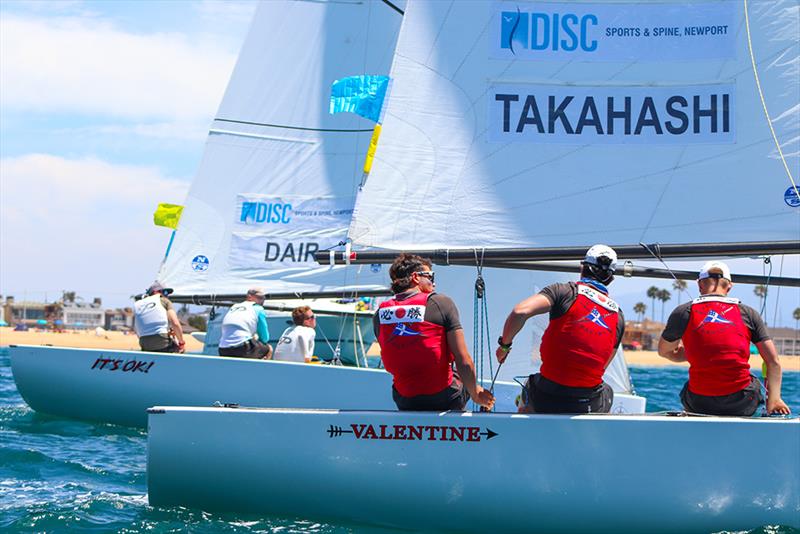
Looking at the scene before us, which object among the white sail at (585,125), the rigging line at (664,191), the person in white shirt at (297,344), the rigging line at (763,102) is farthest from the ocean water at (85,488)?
the rigging line at (763,102)

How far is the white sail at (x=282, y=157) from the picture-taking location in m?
14.3

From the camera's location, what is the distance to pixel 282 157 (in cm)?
1464

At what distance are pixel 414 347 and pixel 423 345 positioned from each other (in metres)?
0.05

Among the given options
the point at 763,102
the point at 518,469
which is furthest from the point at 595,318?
the point at 763,102

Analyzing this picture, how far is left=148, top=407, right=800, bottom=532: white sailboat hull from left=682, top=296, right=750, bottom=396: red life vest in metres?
0.40

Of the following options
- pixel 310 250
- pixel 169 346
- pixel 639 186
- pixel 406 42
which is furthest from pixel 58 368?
pixel 639 186

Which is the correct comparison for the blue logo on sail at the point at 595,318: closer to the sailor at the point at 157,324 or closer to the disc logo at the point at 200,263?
the sailor at the point at 157,324

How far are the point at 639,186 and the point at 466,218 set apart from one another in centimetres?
133

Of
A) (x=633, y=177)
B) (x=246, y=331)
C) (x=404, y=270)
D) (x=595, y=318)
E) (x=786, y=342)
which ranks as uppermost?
(x=633, y=177)

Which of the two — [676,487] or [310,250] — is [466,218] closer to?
[676,487]

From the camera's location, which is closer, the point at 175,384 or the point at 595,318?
the point at 595,318

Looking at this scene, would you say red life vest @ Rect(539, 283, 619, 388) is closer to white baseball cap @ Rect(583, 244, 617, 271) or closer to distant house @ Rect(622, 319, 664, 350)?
white baseball cap @ Rect(583, 244, 617, 271)

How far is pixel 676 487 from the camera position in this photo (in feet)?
18.2

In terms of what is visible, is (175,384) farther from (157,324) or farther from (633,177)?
(633,177)
